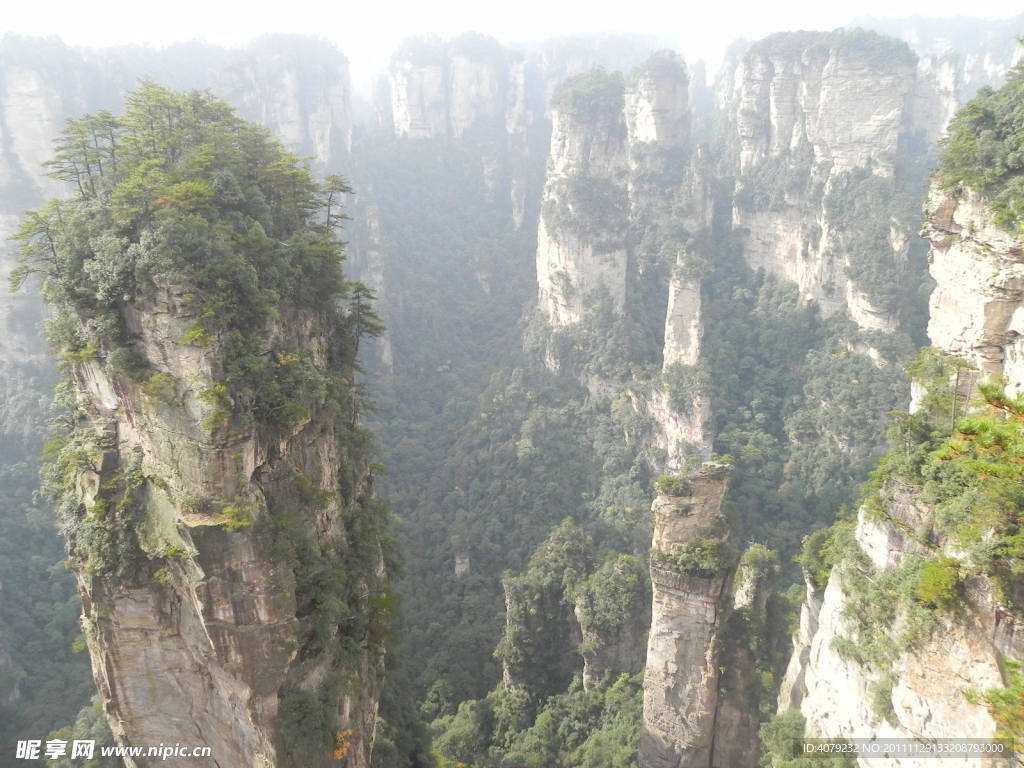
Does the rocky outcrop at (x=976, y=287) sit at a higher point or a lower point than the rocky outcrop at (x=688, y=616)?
higher

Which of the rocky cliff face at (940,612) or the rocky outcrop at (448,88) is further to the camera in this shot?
the rocky outcrop at (448,88)

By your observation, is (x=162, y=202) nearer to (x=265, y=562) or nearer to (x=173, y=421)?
(x=173, y=421)

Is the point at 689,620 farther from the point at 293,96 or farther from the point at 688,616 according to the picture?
the point at 293,96

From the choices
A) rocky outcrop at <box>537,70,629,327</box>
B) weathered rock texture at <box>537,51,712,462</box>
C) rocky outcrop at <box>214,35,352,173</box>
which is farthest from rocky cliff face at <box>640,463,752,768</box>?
rocky outcrop at <box>214,35,352,173</box>

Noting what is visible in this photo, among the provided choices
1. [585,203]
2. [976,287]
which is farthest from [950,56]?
[976,287]

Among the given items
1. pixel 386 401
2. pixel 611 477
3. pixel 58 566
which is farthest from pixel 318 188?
pixel 386 401

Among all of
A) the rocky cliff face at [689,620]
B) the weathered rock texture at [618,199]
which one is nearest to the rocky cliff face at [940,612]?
→ the rocky cliff face at [689,620]

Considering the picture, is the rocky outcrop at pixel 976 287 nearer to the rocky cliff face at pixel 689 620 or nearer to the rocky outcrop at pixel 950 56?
the rocky cliff face at pixel 689 620

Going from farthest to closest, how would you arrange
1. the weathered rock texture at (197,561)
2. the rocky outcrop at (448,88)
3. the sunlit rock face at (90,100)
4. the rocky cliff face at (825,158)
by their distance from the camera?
the rocky outcrop at (448,88) < the sunlit rock face at (90,100) < the rocky cliff face at (825,158) < the weathered rock texture at (197,561)
